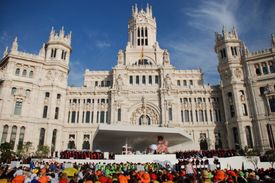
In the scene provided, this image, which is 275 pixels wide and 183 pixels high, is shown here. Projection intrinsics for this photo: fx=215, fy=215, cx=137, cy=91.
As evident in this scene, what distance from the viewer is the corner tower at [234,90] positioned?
140 ft

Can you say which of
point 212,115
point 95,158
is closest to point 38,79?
point 95,158

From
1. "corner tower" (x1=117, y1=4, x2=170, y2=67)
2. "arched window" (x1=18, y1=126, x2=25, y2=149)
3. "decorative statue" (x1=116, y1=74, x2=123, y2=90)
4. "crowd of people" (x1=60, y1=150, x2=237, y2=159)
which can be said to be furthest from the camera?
"corner tower" (x1=117, y1=4, x2=170, y2=67)

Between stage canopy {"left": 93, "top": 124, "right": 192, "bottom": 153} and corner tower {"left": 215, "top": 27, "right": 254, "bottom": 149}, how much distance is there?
13650mm

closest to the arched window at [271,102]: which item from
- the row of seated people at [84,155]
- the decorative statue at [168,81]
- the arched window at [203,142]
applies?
the arched window at [203,142]

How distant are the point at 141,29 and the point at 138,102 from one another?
87.2 feet

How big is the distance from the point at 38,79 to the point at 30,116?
27.0ft

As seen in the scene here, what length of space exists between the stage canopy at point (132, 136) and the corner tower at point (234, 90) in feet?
44.8

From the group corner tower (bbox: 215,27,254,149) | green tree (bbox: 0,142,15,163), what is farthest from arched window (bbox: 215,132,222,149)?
green tree (bbox: 0,142,15,163)

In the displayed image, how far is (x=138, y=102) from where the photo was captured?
48688 mm

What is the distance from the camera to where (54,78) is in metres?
47.4

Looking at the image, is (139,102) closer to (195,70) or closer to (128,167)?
(195,70)

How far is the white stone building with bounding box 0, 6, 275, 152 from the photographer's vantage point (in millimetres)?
42125

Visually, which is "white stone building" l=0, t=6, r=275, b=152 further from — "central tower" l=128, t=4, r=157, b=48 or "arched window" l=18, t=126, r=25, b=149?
"central tower" l=128, t=4, r=157, b=48

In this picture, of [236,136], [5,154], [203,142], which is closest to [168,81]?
[203,142]
